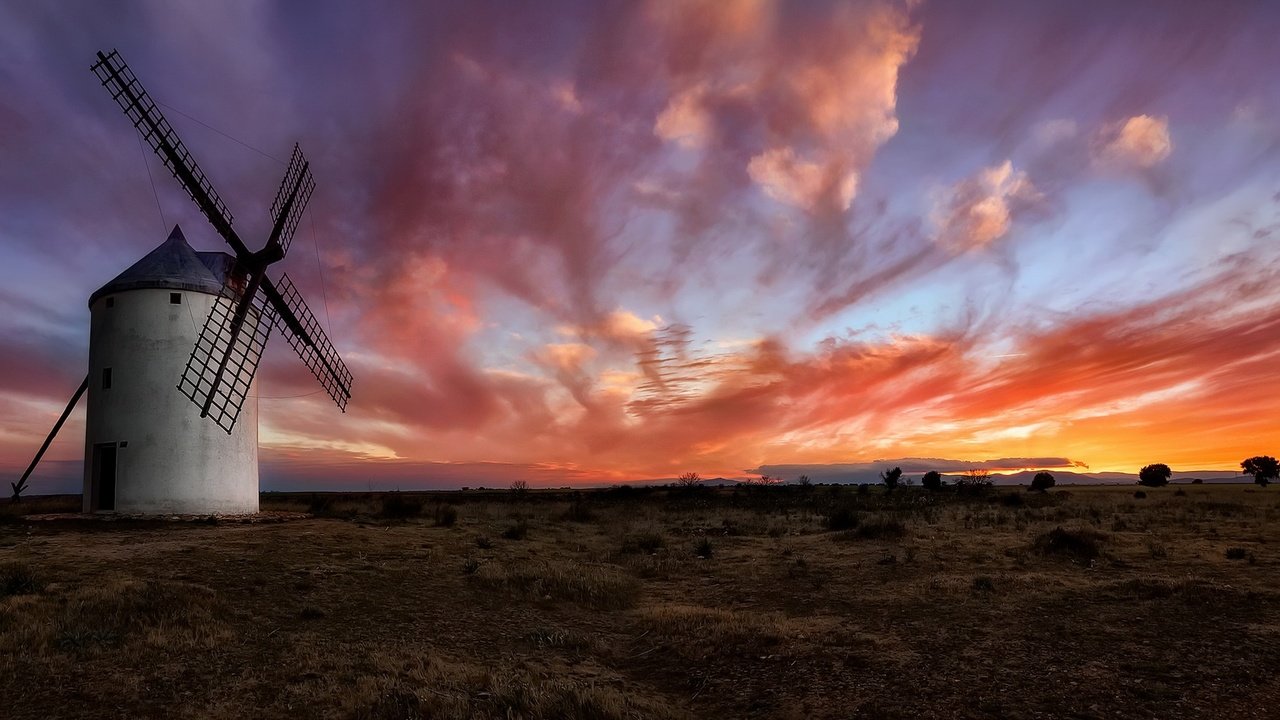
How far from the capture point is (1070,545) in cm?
1939

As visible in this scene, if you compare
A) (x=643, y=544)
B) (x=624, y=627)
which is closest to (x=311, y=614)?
(x=624, y=627)

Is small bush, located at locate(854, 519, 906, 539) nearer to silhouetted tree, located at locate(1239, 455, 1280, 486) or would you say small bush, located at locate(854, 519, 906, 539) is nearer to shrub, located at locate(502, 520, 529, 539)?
shrub, located at locate(502, 520, 529, 539)

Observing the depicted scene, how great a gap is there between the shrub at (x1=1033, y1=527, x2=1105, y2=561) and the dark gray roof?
3105 centimetres

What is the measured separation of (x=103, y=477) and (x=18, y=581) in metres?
15.5

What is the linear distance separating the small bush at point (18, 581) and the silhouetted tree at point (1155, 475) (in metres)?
99.1

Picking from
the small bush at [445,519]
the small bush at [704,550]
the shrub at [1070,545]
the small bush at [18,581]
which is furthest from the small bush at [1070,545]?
the small bush at [18,581]

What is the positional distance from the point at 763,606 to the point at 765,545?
9827 mm

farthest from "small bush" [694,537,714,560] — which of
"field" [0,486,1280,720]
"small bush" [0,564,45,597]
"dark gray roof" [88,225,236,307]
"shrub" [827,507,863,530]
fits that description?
"dark gray roof" [88,225,236,307]

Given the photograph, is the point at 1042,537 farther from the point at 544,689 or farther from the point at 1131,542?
the point at 544,689

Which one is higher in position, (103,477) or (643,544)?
(103,477)

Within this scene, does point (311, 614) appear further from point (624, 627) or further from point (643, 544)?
point (643, 544)

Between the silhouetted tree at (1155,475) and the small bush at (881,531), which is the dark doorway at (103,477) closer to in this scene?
the small bush at (881,531)

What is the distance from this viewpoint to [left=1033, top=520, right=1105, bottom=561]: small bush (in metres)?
18.8

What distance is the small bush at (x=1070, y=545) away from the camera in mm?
18766
